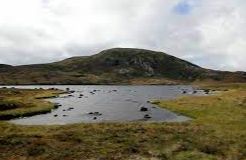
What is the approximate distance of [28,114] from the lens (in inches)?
3703

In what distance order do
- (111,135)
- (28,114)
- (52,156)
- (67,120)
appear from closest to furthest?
(52,156) < (111,135) < (67,120) < (28,114)

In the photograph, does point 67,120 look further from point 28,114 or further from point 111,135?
point 111,135

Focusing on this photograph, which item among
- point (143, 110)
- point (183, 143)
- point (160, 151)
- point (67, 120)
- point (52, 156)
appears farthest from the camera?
point (143, 110)

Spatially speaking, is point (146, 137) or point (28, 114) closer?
point (146, 137)

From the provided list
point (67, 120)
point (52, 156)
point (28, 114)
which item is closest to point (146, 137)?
point (52, 156)

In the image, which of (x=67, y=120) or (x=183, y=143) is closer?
(x=183, y=143)

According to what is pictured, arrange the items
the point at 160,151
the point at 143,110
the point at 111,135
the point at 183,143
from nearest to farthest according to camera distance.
→ the point at 160,151, the point at 183,143, the point at 111,135, the point at 143,110

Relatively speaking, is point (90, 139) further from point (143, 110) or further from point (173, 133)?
point (143, 110)

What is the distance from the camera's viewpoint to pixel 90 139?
47.5m

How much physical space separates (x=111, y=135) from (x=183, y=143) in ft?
32.4

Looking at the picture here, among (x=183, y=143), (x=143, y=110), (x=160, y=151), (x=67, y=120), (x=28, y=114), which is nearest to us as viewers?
(x=160, y=151)

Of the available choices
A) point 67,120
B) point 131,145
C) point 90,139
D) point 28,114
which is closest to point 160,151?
point 131,145

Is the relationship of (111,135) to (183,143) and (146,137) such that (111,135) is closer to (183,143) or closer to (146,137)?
(146,137)

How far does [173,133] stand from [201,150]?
359 inches
